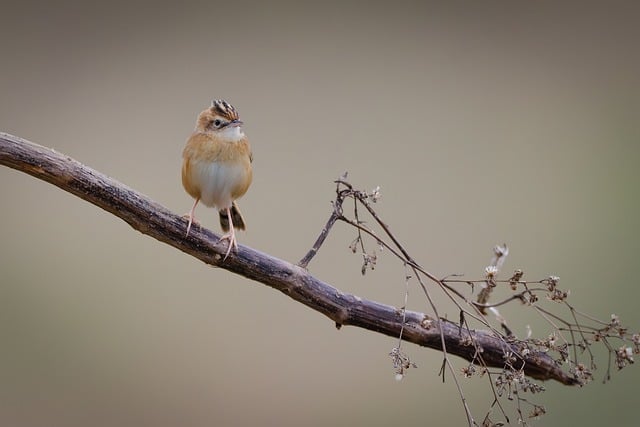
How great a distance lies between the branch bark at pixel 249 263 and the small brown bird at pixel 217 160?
354 mm

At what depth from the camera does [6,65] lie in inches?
171

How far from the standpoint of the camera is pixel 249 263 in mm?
2002

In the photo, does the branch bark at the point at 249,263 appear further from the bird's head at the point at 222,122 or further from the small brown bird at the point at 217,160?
the bird's head at the point at 222,122

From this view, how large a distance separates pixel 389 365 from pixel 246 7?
2.44m

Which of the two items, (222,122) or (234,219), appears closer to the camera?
(222,122)

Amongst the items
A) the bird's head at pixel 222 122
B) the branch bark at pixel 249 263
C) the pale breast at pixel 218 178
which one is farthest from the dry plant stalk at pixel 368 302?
the bird's head at pixel 222 122

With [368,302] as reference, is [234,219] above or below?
above

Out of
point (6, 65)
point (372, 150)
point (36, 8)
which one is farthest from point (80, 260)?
point (372, 150)

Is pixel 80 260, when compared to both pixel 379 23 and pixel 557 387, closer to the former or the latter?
pixel 379 23

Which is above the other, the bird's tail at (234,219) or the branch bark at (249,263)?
the bird's tail at (234,219)

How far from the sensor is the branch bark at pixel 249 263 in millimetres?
1840

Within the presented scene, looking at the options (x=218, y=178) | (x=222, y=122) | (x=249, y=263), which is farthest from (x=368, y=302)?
(x=222, y=122)

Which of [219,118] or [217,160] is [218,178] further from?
[219,118]

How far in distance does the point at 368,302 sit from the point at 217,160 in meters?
0.70
